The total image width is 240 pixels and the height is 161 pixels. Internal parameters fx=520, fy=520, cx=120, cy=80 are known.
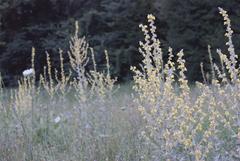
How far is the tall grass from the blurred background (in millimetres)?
11401

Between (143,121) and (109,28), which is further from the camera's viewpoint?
(109,28)

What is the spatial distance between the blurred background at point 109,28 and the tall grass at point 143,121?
11.4 m

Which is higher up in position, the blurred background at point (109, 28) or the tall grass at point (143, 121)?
the blurred background at point (109, 28)

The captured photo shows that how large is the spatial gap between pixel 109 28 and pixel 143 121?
604 inches

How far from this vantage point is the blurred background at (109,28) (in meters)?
16.8

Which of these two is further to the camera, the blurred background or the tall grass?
the blurred background

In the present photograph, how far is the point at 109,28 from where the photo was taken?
65.9 ft

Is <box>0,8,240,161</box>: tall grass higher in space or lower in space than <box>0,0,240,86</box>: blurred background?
lower

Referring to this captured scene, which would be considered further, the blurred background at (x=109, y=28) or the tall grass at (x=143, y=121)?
the blurred background at (x=109, y=28)

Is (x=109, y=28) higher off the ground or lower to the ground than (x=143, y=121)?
higher

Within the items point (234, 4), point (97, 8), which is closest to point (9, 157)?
point (234, 4)

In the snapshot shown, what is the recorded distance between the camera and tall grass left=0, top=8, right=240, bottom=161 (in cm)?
302

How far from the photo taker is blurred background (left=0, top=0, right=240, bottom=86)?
16844 mm

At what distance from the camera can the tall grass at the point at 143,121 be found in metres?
3.02
